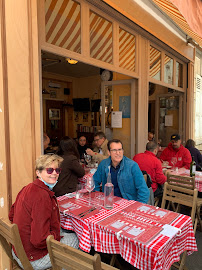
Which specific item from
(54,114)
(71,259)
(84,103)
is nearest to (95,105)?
(84,103)

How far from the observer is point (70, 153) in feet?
11.5

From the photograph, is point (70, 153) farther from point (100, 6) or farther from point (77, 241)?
point (100, 6)

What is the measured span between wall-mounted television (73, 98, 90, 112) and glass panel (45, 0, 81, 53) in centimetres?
667

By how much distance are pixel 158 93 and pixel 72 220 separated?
6764 mm

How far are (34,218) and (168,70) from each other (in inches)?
234

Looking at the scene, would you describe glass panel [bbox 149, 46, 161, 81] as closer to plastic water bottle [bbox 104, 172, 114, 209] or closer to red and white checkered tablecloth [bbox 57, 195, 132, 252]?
plastic water bottle [bbox 104, 172, 114, 209]

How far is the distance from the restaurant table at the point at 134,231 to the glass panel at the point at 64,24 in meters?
2.21

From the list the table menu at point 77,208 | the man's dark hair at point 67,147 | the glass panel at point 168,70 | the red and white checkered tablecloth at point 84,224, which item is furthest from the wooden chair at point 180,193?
the glass panel at point 168,70

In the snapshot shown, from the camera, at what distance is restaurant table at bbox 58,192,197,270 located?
1.73 m

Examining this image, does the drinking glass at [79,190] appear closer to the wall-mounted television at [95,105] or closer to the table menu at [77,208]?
the table menu at [77,208]

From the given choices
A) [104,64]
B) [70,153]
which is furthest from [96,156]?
[104,64]

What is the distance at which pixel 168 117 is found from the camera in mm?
7965

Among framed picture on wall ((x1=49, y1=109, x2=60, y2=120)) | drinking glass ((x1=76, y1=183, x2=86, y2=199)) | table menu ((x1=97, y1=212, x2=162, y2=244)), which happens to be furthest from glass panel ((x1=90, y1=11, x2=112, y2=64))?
framed picture on wall ((x1=49, y1=109, x2=60, y2=120))

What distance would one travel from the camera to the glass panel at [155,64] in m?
5.69
